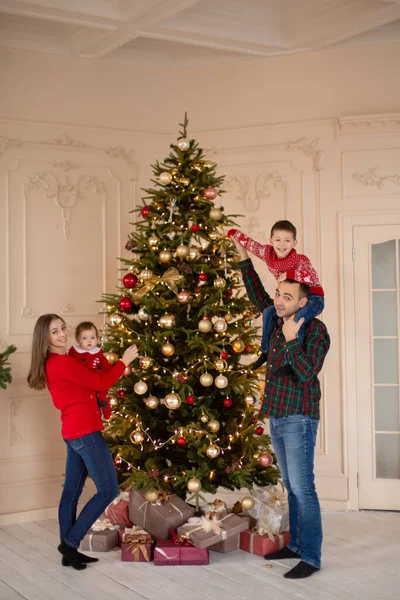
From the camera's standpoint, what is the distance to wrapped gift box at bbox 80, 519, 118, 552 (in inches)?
178

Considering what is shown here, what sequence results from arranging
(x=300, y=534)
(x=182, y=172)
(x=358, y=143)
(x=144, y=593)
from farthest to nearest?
1. (x=358, y=143)
2. (x=182, y=172)
3. (x=300, y=534)
4. (x=144, y=593)

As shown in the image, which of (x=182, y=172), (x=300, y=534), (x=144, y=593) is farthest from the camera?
(x=182, y=172)

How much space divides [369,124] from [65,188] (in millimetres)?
2375

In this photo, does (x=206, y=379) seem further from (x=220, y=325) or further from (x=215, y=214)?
(x=215, y=214)

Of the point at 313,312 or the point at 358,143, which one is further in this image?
the point at 358,143

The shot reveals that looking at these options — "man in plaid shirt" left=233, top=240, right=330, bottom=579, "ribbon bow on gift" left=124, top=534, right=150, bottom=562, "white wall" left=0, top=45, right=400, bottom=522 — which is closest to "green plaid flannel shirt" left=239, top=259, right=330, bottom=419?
"man in plaid shirt" left=233, top=240, right=330, bottom=579

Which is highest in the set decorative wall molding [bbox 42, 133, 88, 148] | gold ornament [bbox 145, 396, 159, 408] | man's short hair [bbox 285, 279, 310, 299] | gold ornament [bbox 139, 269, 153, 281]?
decorative wall molding [bbox 42, 133, 88, 148]

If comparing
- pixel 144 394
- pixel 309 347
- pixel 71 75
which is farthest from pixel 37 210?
pixel 309 347

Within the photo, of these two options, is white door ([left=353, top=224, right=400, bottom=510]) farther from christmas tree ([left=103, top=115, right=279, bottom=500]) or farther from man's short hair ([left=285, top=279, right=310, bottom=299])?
man's short hair ([left=285, top=279, right=310, bottom=299])

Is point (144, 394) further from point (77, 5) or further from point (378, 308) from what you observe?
point (77, 5)

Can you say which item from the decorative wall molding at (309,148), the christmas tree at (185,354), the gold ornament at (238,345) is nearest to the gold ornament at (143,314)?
the christmas tree at (185,354)

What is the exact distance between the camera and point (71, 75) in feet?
18.8

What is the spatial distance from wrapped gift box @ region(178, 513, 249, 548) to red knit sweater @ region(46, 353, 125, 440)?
0.85 metres

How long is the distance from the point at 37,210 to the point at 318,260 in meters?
Result: 2.19
